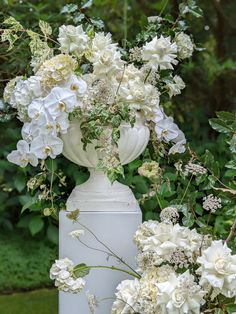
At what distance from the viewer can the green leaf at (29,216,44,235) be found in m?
3.60

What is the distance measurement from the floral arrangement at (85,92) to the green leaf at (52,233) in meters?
1.81

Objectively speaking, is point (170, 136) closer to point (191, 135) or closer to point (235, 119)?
point (235, 119)

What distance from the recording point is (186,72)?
4.37 m

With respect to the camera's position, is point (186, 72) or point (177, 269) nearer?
point (177, 269)

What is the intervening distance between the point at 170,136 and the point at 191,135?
6.39 feet

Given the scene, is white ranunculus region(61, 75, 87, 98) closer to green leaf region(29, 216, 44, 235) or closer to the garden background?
the garden background

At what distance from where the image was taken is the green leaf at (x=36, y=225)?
3596 mm

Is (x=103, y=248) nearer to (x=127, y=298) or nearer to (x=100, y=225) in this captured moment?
(x=100, y=225)

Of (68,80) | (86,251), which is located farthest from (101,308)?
(68,80)

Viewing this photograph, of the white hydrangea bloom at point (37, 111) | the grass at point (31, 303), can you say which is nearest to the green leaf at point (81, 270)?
the white hydrangea bloom at point (37, 111)

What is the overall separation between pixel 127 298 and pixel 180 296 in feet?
0.65

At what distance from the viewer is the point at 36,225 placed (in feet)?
11.9

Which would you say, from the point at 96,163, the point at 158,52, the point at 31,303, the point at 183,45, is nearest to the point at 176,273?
the point at 96,163

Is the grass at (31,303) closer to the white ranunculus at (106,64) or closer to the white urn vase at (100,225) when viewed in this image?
the white urn vase at (100,225)
